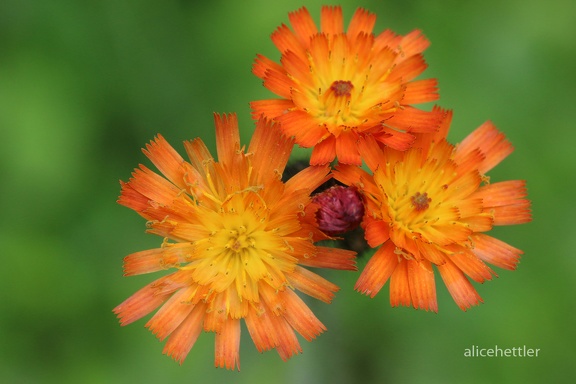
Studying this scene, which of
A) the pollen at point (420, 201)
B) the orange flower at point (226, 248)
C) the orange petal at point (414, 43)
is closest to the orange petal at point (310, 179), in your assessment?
the orange flower at point (226, 248)

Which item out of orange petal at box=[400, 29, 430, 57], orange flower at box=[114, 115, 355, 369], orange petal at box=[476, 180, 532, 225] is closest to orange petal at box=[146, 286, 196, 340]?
orange flower at box=[114, 115, 355, 369]

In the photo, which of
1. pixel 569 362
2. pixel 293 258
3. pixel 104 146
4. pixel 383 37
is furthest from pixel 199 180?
pixel 569 362

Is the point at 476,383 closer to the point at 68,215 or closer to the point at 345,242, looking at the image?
the point at 345,242

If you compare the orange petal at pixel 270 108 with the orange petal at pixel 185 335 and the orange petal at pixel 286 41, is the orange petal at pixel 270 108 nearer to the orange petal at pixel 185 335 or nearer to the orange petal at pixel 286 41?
the orange petal at pixel 286 41

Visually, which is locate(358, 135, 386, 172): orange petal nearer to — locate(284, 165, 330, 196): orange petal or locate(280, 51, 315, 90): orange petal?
locate(284, 165, 330, 196): orange petal

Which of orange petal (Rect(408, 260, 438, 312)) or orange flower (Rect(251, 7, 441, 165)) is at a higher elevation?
orange flower (Rect(251, 7, 441, 165))

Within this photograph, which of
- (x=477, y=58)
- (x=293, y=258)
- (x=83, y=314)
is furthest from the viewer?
(x=477, y=58)
